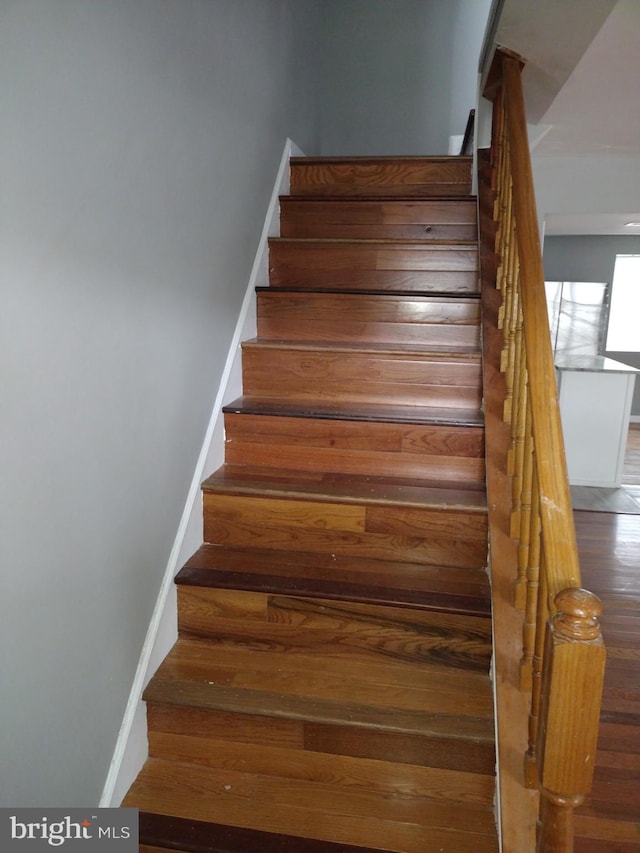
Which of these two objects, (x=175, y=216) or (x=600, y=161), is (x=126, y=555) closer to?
(x=175, y=216)

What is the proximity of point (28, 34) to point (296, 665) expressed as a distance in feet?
4.82

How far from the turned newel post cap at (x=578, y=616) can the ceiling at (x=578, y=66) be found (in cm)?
161

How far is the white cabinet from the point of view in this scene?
13.5 ft

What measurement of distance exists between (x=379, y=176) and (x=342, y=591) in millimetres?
2085

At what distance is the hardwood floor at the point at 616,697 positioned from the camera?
1.43 m

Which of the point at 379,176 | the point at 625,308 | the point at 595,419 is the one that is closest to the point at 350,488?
the point at 379,176

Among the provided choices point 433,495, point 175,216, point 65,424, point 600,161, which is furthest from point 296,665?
point 600,161

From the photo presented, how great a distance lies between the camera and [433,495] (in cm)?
176

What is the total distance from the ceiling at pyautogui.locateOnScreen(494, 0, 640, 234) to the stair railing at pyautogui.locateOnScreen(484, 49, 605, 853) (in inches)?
5.3

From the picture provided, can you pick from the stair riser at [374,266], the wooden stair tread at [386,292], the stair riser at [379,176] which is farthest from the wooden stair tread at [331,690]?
the stair riser at [379,176]

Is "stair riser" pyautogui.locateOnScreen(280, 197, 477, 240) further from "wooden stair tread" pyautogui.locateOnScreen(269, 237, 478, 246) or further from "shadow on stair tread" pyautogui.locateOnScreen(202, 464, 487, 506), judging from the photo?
"shadow on stair tread" pyautogui.locateOnScreen(202, 464, 487, 506)

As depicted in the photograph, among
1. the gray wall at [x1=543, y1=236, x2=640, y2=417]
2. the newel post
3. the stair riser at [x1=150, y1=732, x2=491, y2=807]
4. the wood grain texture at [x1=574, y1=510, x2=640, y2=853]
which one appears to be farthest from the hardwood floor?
the gray wall at [x1=543, y1=236, x2=640, y2=417]

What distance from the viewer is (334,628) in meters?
1.60

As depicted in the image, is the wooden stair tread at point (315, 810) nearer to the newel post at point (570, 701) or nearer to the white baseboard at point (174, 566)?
the white baseboard at point (174, 566)
